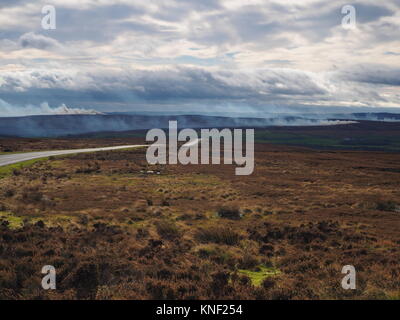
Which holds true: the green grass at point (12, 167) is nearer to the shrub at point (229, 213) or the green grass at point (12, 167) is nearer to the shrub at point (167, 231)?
the shrub at point (229, 213)

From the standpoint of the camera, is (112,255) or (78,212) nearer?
(112,255)

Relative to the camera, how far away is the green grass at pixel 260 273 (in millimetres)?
10661

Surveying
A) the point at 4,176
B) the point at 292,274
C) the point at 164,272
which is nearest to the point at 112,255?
the point at 164,272

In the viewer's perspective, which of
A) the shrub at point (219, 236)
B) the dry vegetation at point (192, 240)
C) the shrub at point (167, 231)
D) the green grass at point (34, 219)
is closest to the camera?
the dry vegetation at point (192, 240)

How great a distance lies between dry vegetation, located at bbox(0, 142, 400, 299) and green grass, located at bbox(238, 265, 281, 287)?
5cm

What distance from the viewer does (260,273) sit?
11.3m

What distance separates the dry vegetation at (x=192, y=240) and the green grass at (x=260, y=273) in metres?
0.05

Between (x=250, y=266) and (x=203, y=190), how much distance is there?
18.9 metres

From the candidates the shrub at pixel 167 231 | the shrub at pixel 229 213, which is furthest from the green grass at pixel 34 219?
the shrub at pixel 229 213

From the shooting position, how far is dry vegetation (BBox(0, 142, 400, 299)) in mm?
8969

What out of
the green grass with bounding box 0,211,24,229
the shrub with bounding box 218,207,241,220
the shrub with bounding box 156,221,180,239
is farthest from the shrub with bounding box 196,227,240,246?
the green grass with bounding box 0,211,24,229

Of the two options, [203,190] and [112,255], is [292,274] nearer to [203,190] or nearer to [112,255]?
[112,255]

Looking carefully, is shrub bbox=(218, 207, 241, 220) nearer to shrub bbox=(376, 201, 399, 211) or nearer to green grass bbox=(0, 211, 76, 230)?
green grass bbox=(0, 211, 76, 230)

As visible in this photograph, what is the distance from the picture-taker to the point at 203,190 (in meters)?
30.6
